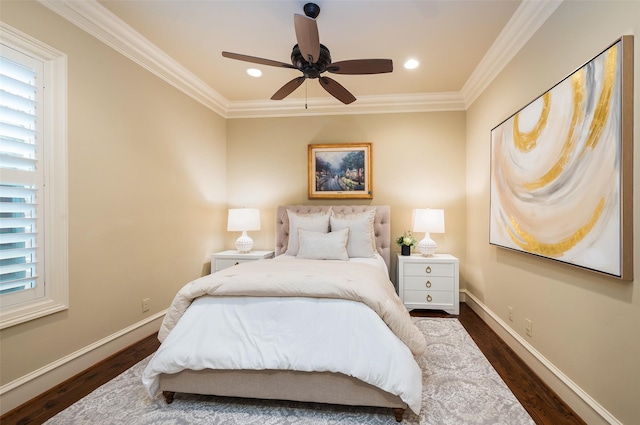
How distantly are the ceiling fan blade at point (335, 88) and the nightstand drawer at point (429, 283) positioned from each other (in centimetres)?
215

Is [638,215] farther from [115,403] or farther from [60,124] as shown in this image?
[60,124]

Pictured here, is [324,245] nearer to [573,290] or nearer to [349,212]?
[349,212]

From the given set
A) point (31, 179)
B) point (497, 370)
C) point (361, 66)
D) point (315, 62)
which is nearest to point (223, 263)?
point (31, 179)

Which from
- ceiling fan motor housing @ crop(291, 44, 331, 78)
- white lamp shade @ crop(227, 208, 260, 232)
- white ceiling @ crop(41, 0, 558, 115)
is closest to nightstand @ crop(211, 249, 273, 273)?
white lamp shade @ crop(227, 208, 260, 232)

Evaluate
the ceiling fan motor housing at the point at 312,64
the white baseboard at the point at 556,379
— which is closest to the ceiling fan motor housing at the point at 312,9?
the ceiling fan motor housing at the point at 312,64

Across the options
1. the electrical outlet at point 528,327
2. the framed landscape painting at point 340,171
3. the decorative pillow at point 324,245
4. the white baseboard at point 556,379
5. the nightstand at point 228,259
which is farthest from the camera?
the framed landscape painting at point 340,171

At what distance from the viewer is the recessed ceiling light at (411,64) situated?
2.99 meters

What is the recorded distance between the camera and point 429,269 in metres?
3.45

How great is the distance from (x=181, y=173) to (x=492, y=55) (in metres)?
3.44

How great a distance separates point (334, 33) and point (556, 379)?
10.0 ft

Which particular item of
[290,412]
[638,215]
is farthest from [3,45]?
[638,215]

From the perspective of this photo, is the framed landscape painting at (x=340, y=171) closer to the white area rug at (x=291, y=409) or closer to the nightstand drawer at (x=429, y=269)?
the nightstand drawer at (x=429, y=269)

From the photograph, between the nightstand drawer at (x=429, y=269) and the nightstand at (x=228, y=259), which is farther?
the nightstand at (x=228, y=259)

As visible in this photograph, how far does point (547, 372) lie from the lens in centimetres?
200
